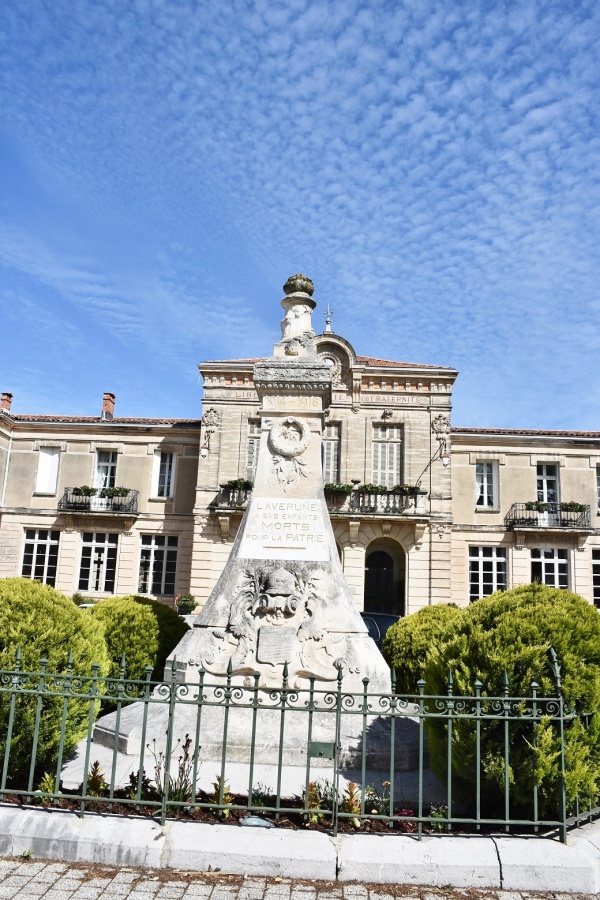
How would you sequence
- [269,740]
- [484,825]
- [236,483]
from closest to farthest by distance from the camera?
[484,825] < [269,740] < [236,483]

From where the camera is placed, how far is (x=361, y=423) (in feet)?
91.8

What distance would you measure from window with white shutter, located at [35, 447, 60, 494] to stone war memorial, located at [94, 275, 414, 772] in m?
24.0

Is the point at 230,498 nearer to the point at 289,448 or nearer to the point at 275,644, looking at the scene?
the point at 289,448

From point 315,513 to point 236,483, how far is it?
18.9 m

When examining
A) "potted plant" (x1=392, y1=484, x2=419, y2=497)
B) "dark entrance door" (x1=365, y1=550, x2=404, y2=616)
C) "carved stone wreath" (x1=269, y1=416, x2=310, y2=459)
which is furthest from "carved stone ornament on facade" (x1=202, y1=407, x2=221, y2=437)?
"carved stone wreath" (x1=269, y1=416, x2=310, y2=459)

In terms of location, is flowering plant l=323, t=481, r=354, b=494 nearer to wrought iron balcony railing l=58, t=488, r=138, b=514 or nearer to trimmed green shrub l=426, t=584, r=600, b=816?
wrought iron balcony railing l=58, t=488, r=138, b=514

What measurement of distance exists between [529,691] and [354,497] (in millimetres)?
21878

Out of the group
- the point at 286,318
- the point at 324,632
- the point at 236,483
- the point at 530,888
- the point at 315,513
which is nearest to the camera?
the point at 530,888

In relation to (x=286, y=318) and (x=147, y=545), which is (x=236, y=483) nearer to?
(x=147, y=545)

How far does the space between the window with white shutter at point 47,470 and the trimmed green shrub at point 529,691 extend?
27.5 metres

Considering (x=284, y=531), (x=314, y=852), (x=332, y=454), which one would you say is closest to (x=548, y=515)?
(x=332, y=454)

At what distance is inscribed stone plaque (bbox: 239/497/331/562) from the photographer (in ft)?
25.7

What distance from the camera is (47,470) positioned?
30172 millimetres

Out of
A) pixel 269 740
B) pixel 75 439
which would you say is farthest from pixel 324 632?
pixel 75 439
